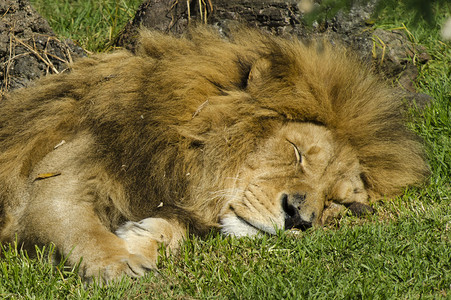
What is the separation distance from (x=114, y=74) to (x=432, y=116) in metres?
2.80

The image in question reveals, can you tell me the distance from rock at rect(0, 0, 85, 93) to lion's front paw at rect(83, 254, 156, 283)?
1.99 m

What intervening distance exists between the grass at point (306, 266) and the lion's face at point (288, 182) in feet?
0.37

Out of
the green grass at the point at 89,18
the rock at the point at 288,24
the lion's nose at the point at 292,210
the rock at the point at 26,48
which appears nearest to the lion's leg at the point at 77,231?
the lion's nose at the point at 292,210

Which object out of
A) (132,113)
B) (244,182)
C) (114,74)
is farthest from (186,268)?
(114,74)

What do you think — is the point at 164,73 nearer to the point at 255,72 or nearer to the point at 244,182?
the point at 255,72

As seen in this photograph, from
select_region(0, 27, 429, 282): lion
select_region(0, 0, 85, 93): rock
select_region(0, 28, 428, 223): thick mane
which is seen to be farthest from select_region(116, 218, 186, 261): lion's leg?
select_region(0, 0, 85, 93): rock

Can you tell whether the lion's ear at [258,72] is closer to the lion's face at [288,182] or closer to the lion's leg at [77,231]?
the lion's face at [288,182]

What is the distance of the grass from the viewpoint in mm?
3012

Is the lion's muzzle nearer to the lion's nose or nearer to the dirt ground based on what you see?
the lion's nose

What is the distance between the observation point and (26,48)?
4.92m

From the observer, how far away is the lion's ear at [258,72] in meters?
3.70

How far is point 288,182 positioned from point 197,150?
586 mm

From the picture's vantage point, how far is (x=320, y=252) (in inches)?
137

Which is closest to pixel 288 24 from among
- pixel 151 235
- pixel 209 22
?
pixel 209 22
